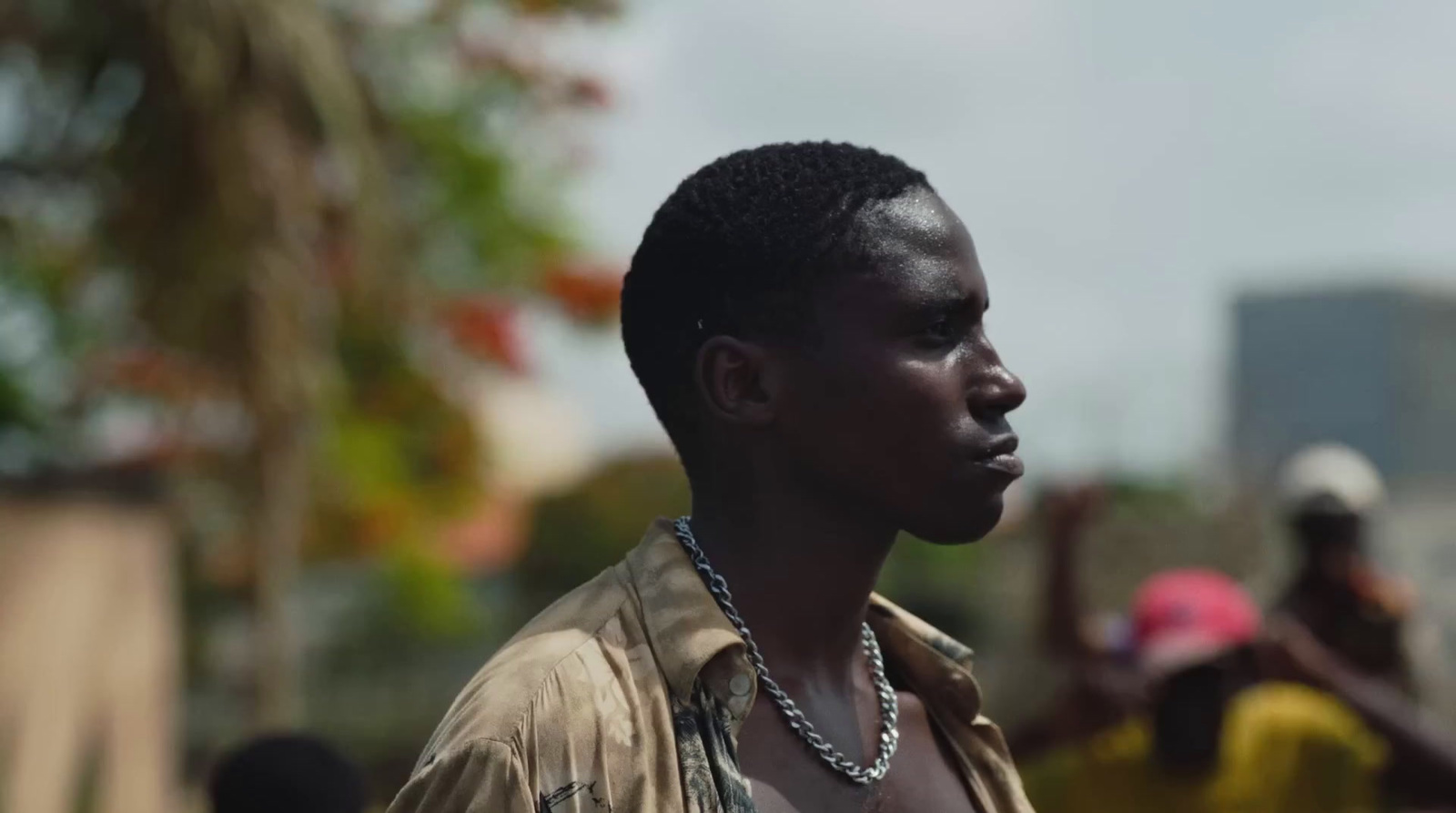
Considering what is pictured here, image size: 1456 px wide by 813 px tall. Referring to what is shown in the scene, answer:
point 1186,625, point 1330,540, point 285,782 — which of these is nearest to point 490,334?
point 1330,540

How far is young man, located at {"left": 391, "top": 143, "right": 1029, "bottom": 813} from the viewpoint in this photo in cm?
221

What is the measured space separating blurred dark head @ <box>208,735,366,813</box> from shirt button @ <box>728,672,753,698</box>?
1631mm

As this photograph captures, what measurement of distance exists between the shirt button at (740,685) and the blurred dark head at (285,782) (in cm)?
163

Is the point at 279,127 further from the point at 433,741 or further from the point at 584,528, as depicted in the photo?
the point at 584,528

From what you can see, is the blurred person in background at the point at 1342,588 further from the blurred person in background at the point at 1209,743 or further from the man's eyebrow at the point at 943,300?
the man's eyebrow at the point at 943,300

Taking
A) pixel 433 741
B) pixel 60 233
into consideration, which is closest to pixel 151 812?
pixel 60 233

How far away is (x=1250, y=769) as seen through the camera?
5055 mm

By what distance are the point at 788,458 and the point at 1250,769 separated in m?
3.11

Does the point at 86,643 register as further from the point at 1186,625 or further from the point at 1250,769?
the point at 1250,769

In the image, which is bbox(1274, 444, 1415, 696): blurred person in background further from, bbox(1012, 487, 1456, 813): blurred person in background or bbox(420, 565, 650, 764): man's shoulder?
bbox(420, 565, 650, 764): man's shoulder

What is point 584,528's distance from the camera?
21.8 m

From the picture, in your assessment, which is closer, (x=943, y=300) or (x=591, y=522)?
(x=943, y=300)

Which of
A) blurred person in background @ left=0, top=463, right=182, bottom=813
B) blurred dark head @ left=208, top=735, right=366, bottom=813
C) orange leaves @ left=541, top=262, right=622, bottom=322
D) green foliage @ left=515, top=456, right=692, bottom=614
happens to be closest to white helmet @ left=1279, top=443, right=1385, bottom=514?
blurred dark head @ left=208, top=735, right=366, bottom=813

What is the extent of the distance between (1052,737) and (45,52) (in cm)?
608
